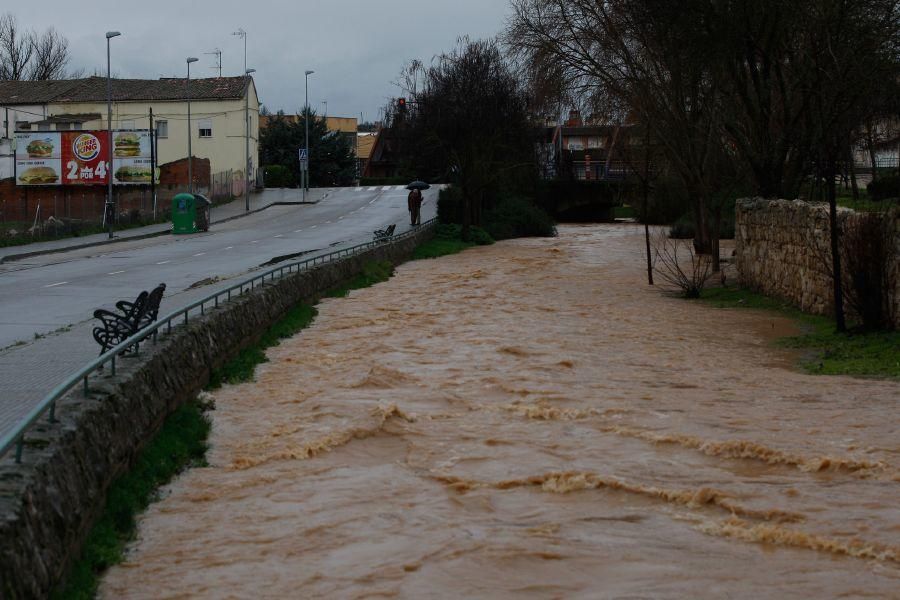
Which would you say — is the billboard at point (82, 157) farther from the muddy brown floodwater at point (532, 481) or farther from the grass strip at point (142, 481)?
the grass strip at point (142, 481)

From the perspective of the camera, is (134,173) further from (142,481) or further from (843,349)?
(142,481)

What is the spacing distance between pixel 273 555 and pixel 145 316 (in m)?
6.42

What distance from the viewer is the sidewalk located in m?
39.0

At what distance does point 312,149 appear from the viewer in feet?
313

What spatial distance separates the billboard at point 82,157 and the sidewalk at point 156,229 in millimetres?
4860

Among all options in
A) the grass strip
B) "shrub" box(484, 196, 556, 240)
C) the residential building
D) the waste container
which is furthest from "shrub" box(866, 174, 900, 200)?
the residential building

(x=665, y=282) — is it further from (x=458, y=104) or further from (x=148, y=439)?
(x=148, y=439)

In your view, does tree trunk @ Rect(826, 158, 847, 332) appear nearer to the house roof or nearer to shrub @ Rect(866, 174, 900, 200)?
shrub @ Rect(866, 174, 900, 200)

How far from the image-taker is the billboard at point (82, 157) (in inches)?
2504

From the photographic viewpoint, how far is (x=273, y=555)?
9.46m

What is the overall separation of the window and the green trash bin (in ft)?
101

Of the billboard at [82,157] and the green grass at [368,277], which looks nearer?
the green grass at [368,277]

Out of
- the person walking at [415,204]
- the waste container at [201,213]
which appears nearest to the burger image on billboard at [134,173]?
the waste container at [201,213]

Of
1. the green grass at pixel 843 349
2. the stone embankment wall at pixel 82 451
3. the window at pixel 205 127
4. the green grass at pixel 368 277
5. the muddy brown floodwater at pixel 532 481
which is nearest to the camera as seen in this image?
the stone embankment wall at pixel 82 451
